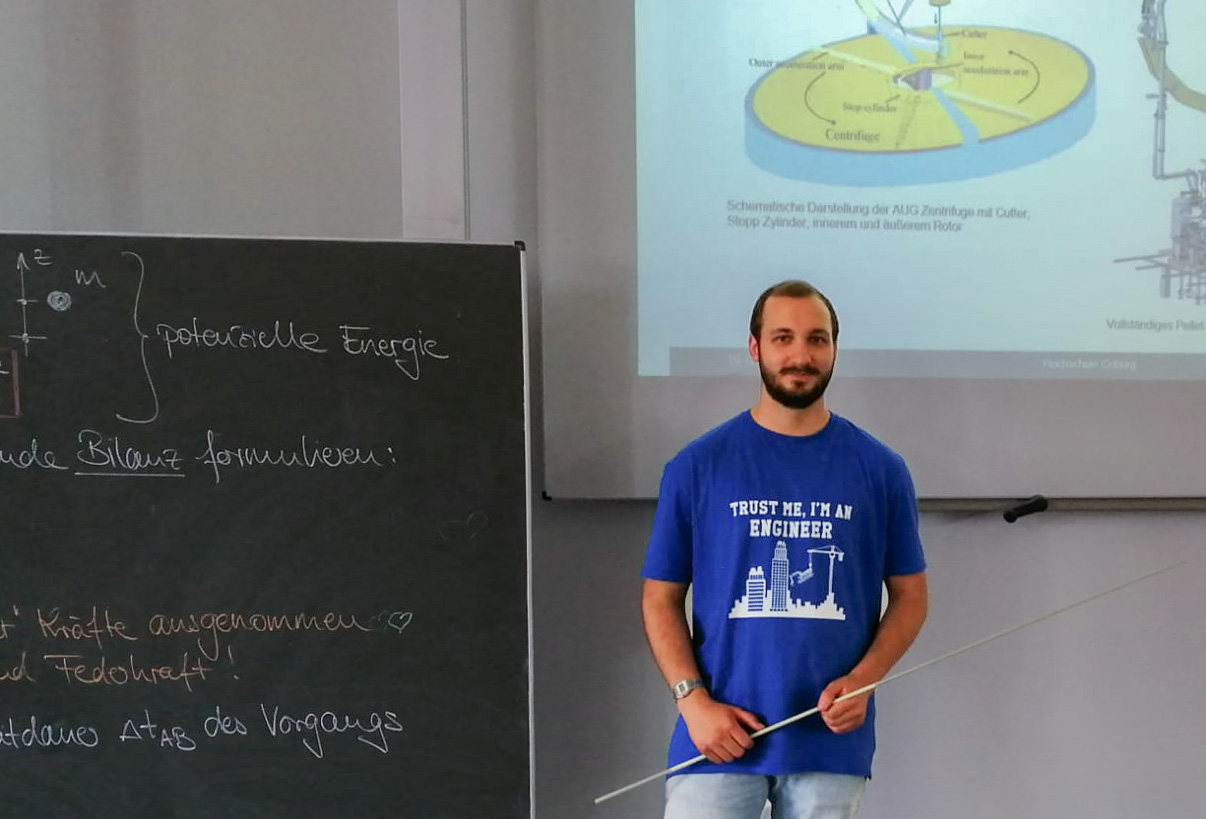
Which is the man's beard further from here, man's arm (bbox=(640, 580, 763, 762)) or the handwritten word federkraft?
the handwritten word federkraft

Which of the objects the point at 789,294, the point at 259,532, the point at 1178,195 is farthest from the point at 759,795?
the point at 1178,195

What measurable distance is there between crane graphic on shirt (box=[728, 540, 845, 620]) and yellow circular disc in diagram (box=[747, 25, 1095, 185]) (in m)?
0.86

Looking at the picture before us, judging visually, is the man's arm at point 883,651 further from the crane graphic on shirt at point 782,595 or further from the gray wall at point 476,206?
the gray wall at point 476,206

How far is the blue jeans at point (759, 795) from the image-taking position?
1533 mm

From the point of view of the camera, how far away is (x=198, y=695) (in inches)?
63.4

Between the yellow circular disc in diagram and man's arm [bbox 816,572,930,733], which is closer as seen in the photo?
man's arm [bbox 816,572,930,733]

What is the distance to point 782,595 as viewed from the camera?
157 cm

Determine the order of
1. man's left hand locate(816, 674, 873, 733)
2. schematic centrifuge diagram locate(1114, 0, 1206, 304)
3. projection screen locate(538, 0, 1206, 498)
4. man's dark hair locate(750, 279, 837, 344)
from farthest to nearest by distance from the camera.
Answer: schematic centrifuge diagram locate(1114, 0, 1206, 304)
projection screen locate(538, 0, 1206, 498)
man's dark hair locate(750, 279, 837, 344)
man's left hand locate(816, 674, 873, 733)

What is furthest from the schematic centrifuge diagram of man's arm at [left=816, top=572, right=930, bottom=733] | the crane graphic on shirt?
the crane graphic on shirt

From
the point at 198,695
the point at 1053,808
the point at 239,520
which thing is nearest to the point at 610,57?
the point at 239,520

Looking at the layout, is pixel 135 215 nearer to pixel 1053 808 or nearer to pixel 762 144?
pixel 762 144

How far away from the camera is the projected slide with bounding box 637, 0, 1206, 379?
6.48 ft

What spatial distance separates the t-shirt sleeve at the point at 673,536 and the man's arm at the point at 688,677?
0.9 inches

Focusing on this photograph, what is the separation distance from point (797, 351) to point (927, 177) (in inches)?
27.5
